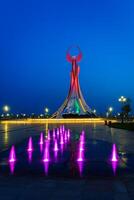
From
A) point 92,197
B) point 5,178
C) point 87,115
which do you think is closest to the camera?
point 92,197

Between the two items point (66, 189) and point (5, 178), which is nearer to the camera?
point (66, 189)

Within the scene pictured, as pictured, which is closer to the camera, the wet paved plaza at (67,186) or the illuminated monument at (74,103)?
the wet paved plaza at (67,186)

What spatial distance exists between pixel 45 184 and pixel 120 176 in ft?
7.85

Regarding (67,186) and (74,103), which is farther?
(74,103)

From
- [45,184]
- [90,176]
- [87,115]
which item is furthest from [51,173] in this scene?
[87,115]

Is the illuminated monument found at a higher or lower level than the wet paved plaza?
higher

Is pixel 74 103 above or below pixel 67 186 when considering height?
above

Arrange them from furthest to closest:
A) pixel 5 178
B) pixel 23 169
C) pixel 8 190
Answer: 1. pixel 23 169
2. pixel 5 178
3. pixel 8 190

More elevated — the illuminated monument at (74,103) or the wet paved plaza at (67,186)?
the illuminated monument at (74,103)

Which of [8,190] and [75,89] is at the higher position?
[75,89]

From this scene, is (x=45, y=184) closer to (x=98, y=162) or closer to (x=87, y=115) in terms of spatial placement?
(x=98, y=162)

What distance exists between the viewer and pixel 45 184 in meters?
9.56

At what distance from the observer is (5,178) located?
10.4 metres

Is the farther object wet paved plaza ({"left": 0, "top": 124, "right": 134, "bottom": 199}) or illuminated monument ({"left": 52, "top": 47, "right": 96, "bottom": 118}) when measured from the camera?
illuminated monument ({"left": 52, "top": 47, "right": 96, "bottom": 118})
